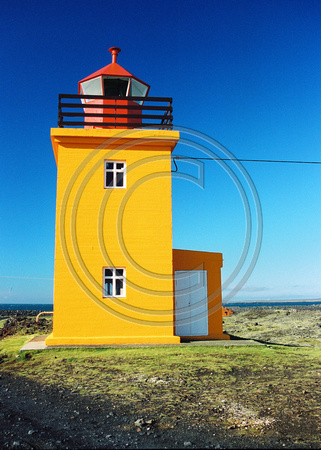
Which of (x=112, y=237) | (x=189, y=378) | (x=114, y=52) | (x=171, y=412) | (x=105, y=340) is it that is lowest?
(x=105, y=340)

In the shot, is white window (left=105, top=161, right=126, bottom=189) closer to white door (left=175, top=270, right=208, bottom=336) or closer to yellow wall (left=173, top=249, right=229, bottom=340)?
yellow wall (left=173, top=249, right=229, bottom=340)

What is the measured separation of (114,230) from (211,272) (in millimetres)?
4280

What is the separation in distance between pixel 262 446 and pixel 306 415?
1417mm

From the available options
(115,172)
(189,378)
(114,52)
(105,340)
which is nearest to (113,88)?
(114,52)

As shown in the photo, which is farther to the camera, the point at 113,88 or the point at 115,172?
the point at 113,88

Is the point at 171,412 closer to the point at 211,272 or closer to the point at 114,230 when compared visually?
the point at 114,230

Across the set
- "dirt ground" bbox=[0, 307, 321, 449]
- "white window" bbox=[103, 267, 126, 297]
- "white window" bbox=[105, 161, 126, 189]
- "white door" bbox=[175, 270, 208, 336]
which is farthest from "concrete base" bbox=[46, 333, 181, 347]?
"white window" bbox=[105, 161, 126, 189]

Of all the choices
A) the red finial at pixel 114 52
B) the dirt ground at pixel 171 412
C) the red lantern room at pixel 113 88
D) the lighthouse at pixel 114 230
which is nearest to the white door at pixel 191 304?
the lighthouse at pixel 114 230

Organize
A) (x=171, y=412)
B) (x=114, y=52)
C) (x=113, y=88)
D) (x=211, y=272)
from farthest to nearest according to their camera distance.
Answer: (x=114, y=52) → (x=113, y=88) → (x=211, y=272) → (x=171, y=412)

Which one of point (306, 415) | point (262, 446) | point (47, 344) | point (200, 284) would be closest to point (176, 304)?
point (200, 284)

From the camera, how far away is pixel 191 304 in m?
13.0

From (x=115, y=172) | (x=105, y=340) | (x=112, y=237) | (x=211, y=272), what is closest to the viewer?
(x=105, y=340)

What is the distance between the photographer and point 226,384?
686 centimetres

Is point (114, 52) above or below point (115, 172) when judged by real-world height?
above
